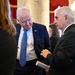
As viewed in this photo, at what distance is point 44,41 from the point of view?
329 centimetres

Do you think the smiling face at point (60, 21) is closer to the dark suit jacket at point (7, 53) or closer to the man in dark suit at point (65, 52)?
the man in dark suit at point (65, 52)

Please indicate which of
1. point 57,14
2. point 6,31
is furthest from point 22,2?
point 6,31

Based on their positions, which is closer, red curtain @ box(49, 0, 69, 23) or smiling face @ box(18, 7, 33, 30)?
smiling face @ box(18, 7, 33, 30)

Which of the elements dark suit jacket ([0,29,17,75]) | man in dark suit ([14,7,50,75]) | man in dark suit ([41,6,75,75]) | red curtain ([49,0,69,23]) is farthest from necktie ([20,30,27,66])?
red curtain ([49,0,69,23])

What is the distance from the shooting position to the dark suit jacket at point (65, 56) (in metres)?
2.43

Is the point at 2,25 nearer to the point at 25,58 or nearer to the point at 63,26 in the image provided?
the point at 63,26

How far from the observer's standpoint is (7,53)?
4.91 feet

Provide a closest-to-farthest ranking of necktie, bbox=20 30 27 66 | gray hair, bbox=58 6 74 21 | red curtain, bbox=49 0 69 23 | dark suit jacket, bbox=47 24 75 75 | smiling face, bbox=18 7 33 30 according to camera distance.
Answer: dark suit jacket, bbox=47 24 75 75 < gray hair, bbox=58 6 74 21 < necktie, bbox=20 30 27 66 < smiling face, bbox=18 7 33 30 < red curtain, bbox=49 0 69 23

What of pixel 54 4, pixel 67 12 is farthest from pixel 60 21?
pixel 54 4

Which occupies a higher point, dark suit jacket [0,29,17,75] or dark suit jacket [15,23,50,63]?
dark suit jacket [0,29,17,75]

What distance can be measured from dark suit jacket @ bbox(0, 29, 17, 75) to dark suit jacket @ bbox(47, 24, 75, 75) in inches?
38.1

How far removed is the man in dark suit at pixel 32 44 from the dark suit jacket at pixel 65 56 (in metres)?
0.62

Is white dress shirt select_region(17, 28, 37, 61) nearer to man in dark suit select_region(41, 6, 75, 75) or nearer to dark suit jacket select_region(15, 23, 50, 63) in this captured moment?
dark suit jacket select_region(15, 23, 50, 63)

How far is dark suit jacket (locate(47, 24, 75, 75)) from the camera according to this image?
243 cm
